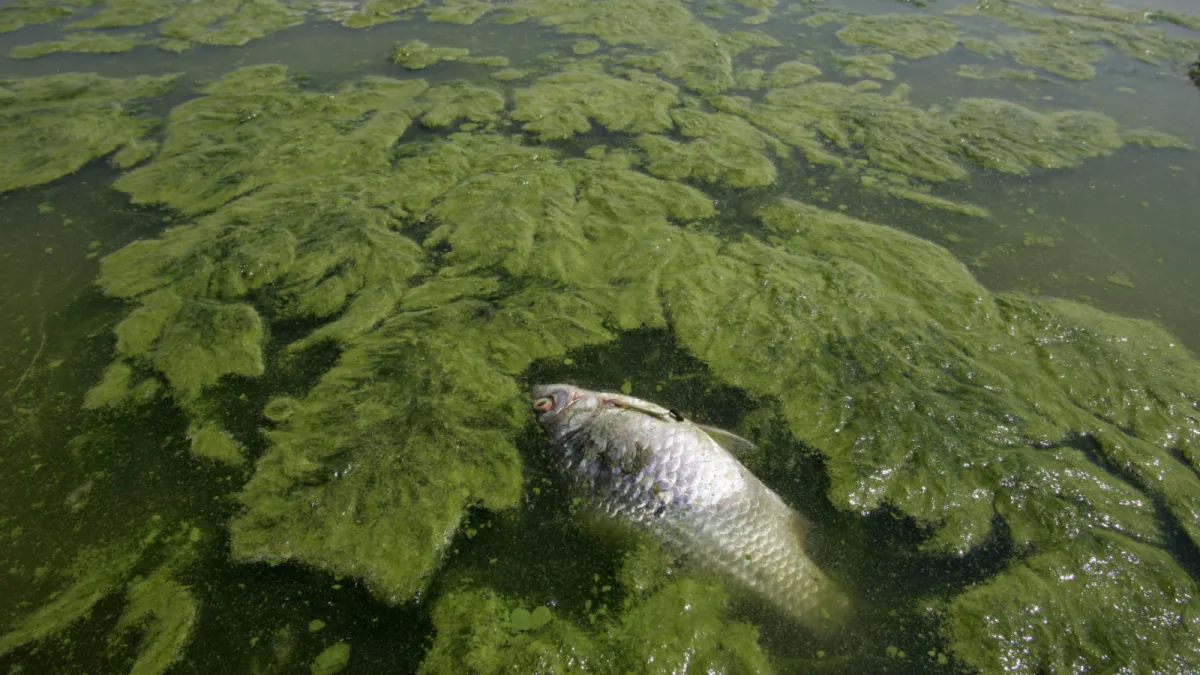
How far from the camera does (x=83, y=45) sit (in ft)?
26.2

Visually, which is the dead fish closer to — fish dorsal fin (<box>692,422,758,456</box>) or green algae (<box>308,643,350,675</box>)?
fish dorsal fin (<box>692,422,758,456</box>)

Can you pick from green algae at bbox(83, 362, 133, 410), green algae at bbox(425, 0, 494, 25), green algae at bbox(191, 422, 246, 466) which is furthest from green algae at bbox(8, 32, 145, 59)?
green algae at bbox(191, 422, 246, 466)

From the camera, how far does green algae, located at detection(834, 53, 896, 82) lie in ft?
24.8

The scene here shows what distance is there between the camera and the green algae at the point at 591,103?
636 centimetres

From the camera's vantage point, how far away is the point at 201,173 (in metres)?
5.59

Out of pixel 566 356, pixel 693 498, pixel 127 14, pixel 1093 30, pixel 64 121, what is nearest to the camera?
pixel 693 498

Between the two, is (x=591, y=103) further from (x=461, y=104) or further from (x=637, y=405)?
(x=637, y=405)

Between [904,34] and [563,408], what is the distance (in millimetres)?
8354

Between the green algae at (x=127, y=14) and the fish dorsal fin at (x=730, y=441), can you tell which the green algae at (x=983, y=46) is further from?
the green algae at (x=127, y=14)

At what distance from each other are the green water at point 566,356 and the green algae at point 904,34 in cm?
130

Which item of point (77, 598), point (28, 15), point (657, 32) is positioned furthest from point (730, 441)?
point (28, 15)

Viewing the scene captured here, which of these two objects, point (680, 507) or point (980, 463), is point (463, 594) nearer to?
point (680, 507)

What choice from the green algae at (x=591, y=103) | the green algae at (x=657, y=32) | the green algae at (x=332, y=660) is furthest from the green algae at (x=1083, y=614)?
the green algae at (x=657, y=32)

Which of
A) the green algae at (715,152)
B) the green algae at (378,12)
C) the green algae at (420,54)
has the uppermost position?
the green algae at (378,12)
